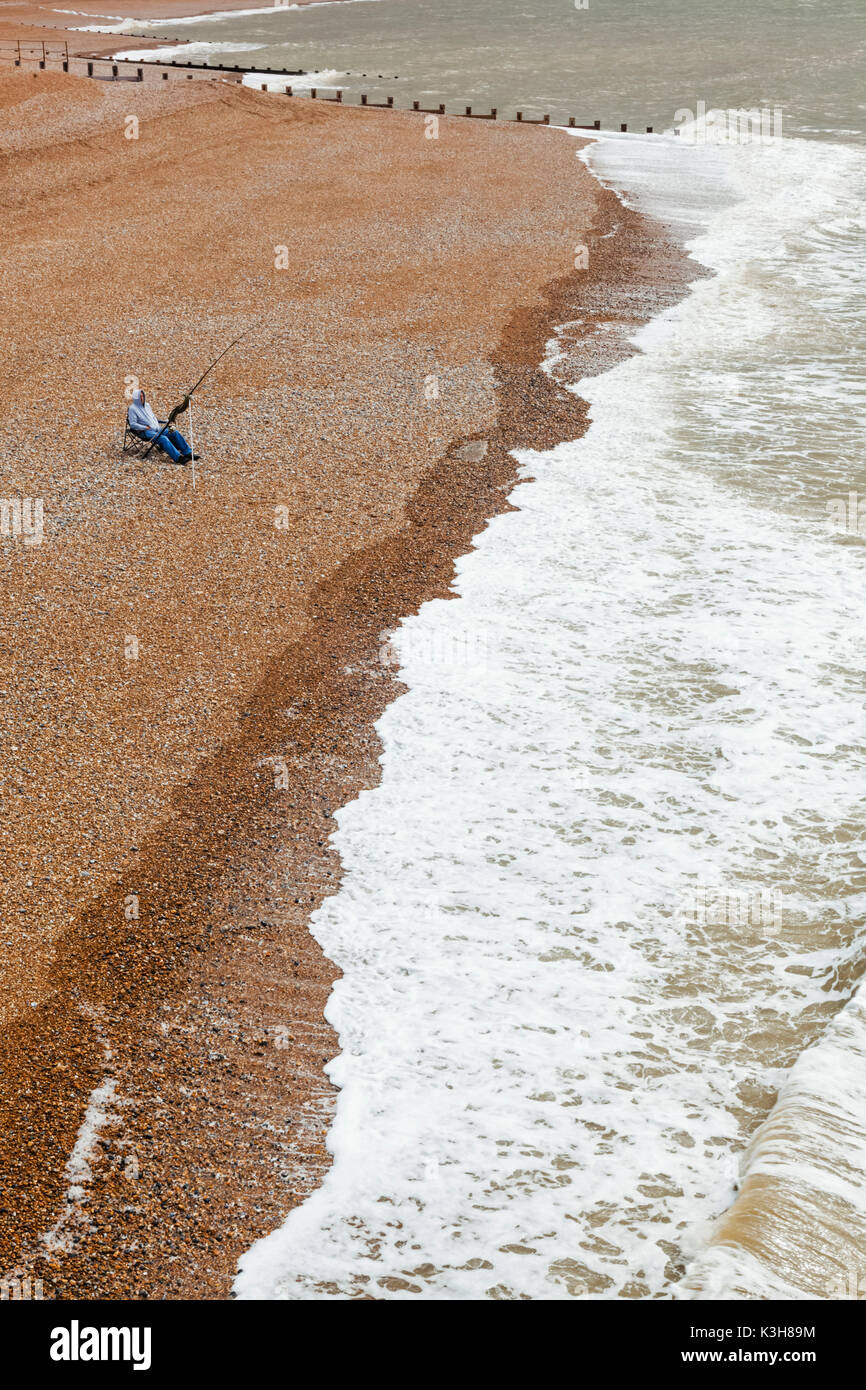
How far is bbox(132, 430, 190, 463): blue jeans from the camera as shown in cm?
1402

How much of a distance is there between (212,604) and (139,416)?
4.09 meters

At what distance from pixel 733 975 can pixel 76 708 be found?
5550mm

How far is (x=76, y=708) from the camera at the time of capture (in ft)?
31.3

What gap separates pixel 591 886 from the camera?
27.6 ft

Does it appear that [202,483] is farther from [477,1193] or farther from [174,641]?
[477,1193]

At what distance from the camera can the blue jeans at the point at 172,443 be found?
14.0 metres

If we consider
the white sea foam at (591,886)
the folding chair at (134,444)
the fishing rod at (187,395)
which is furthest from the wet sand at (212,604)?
the white sea foam at (591,886)

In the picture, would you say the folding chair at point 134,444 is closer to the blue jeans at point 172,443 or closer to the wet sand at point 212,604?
the blue jeans at point 172,443

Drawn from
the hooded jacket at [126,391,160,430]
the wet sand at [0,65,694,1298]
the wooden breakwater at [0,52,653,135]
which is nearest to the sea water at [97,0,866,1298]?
the wet sand at [0,65,694,1298]

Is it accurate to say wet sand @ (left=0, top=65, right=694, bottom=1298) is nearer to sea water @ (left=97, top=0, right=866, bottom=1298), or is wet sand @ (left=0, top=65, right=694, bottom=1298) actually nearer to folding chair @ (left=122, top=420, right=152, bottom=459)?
folding chair @ (left=122, top=420, right=152, bottom=459)

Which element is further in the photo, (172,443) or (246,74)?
(246,74)

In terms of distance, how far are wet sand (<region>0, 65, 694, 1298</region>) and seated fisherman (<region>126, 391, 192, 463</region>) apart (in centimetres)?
25

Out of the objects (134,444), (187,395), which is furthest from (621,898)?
(187,395)

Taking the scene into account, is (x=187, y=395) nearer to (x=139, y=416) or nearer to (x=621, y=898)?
(x=139, y=416)
